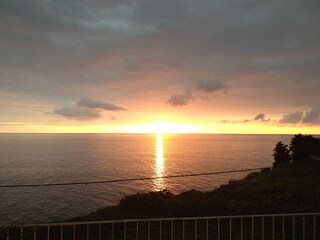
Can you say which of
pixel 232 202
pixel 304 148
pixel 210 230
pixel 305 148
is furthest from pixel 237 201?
pixel 305 148

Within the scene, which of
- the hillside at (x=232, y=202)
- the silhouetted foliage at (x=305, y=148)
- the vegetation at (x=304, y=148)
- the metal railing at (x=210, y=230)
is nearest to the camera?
the metal railing at (x=210, y=230)

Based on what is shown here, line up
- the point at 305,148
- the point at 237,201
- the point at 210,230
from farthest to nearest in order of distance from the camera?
the point at 305,148 < the point at 237,201 < the point at 210,230

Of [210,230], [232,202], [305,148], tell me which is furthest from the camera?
[305,148]

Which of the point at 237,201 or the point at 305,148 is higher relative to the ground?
the point at 305,148

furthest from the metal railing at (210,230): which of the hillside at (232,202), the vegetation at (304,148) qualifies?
the vegetation at (304,148)

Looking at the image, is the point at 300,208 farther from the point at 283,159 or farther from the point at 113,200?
the point at 283,159

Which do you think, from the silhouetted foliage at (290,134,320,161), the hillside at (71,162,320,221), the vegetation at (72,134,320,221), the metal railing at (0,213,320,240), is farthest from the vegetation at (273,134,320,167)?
the metal railing at (0,213,320,240)

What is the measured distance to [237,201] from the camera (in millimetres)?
24609

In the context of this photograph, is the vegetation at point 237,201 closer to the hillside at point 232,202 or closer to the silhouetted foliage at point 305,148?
the hillside at point 232,202

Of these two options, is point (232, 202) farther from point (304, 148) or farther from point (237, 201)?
point (304, 148)

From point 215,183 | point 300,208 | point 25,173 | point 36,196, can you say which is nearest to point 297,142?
point 215,183

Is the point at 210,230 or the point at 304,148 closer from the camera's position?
the point at 210,230

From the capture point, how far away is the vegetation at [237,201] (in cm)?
2164

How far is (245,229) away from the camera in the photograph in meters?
15.7
